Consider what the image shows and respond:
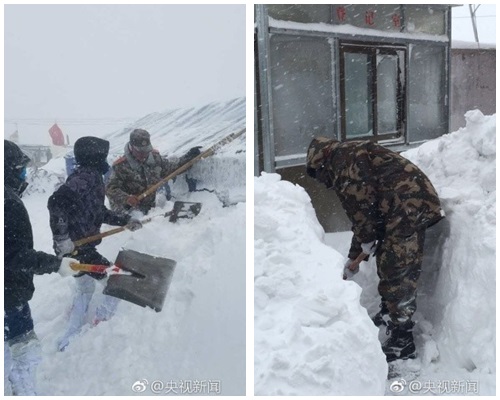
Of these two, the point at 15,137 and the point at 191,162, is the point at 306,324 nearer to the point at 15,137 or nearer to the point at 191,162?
the point at 191,162

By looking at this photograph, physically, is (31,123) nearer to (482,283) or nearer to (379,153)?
(379,153)

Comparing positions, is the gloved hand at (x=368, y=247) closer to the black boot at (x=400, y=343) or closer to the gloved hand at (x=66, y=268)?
the black boot at (x=400, y=343)

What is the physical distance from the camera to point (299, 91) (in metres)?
3.46

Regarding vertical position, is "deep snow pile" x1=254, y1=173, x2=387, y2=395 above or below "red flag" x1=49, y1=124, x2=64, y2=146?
below

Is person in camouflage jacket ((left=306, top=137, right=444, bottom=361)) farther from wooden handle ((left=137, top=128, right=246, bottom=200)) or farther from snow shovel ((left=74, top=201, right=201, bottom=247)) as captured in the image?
snow shovel ((left=74, top=201, right=201, bottom=247))

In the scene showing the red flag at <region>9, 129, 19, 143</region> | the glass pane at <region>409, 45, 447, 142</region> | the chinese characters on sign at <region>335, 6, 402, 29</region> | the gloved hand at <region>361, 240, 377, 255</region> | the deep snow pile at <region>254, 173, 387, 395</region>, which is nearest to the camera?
the deep snow pile at <region>254, 173, 387, 395</region>

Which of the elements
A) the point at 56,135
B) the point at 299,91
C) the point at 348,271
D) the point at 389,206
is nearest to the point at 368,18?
the point at 299,91

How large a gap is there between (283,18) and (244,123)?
1239mm

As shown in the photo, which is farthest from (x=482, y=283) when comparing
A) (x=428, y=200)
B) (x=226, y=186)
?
(x=226, y=186)

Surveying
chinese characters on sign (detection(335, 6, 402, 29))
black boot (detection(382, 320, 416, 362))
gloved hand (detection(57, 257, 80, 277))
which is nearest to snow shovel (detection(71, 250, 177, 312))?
gloved hand (detection(57, 257, 80, 277))

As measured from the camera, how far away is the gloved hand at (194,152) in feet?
8.03

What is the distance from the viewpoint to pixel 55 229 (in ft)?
7.64

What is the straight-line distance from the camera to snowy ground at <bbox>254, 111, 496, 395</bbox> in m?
2.13

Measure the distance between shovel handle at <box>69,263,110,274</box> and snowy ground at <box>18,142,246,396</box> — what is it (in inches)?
2.7
